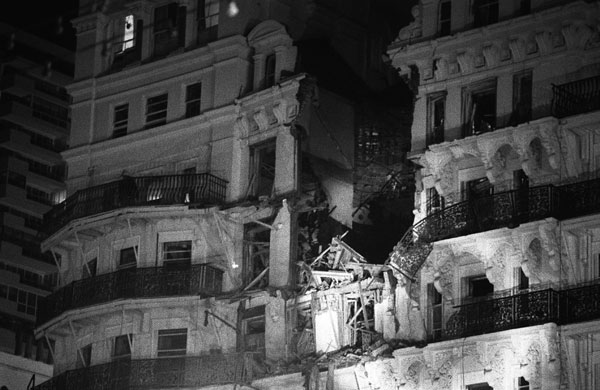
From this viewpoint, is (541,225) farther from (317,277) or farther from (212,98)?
(212,98)

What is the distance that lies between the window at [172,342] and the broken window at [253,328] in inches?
89.4

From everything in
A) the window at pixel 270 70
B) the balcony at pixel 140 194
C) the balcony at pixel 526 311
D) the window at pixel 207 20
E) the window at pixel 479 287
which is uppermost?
the window at pixel 207 20

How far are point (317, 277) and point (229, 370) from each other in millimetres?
4157

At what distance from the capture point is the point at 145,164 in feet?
257

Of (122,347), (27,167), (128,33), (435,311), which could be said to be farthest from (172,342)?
(27,167)

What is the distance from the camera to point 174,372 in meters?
73.6

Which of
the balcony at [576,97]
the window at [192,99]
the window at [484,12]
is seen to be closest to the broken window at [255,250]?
the window at [192,99]

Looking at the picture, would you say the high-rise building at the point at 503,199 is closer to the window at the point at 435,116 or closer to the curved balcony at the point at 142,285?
the window at the point at 435,116

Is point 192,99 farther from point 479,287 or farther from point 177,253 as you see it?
point 479,287

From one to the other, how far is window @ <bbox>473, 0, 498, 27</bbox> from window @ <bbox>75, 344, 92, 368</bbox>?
59.1ft

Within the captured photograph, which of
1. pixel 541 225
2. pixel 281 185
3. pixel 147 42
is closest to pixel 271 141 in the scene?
pixel 281 185

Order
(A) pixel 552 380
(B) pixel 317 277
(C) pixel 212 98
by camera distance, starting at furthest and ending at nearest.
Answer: (C) pixel 212 98
(B) pixel 317 277
(A) pixel 552 380

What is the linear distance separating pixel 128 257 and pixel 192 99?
19.3ft

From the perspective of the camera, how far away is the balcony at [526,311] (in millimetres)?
64250
